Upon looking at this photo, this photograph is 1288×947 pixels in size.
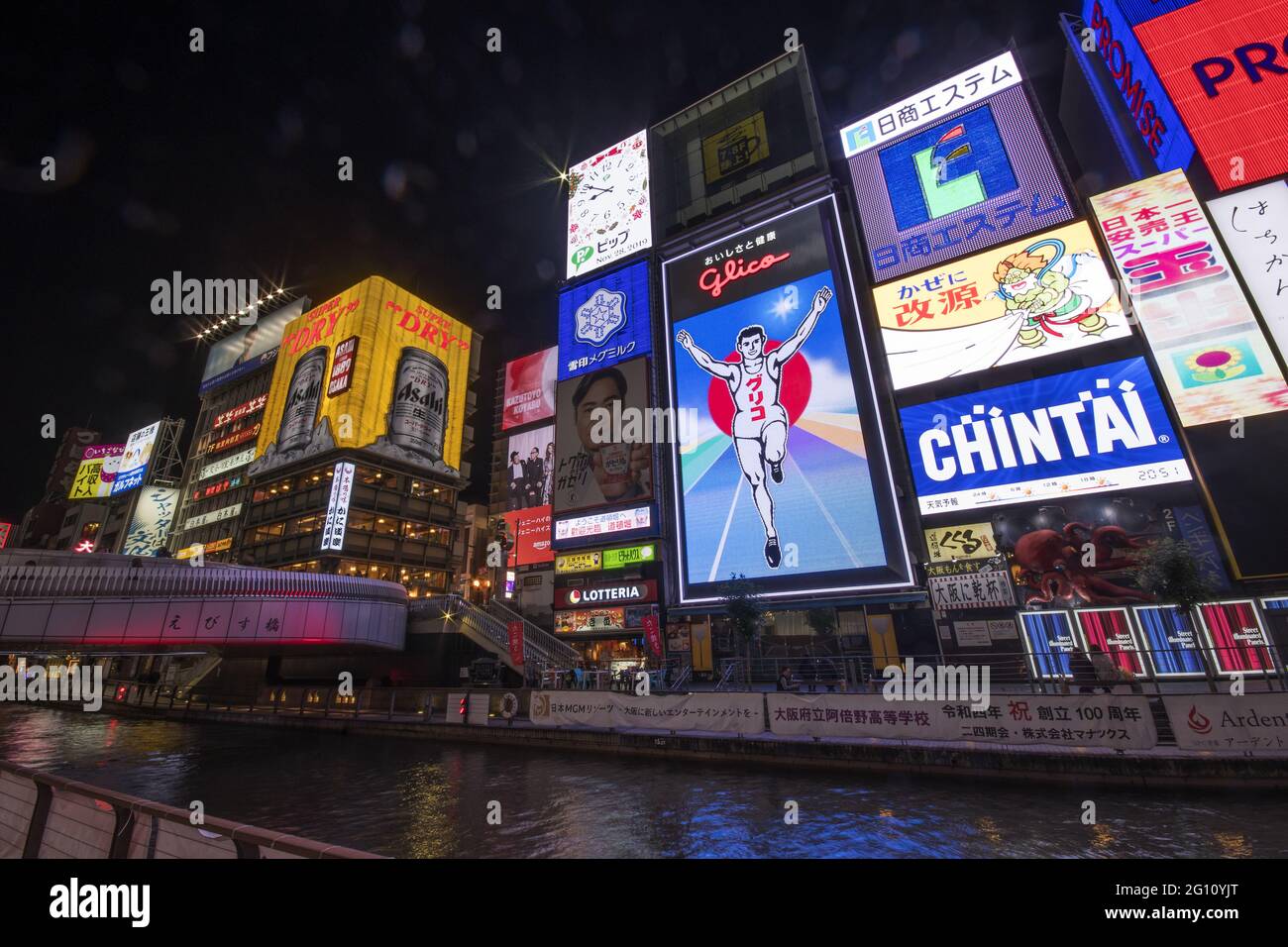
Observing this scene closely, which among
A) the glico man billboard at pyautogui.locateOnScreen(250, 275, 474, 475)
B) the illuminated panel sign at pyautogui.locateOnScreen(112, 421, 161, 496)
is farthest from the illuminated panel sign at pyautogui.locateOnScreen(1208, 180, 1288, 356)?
the illuminated panel sign at pyautogui.locateOnScreen(112, 421, 161, 496)

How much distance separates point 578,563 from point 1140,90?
46.7 meters

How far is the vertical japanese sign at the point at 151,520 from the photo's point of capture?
80.2m

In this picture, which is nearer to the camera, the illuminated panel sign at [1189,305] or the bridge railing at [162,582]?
A: the bridge railing at [162,582]

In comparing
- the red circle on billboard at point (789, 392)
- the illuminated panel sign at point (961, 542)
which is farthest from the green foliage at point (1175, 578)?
the red circle on billboard at point (789, 392)

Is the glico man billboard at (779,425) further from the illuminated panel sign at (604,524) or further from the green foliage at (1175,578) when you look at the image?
the green foliage at (1175,578)

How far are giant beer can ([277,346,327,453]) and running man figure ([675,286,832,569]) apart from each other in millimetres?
52791

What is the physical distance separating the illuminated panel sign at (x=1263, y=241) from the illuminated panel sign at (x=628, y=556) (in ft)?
107

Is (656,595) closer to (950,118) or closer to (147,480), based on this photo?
(950,118)

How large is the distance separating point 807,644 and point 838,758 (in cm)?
1877

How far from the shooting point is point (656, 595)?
36188mm

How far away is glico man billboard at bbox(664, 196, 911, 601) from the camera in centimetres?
3088

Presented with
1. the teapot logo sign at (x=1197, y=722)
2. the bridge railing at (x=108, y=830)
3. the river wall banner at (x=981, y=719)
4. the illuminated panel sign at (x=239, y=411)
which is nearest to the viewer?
the bridge railing at (x=108, y=830)

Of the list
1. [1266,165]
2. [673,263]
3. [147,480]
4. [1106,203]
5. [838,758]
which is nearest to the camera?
[838,758]
